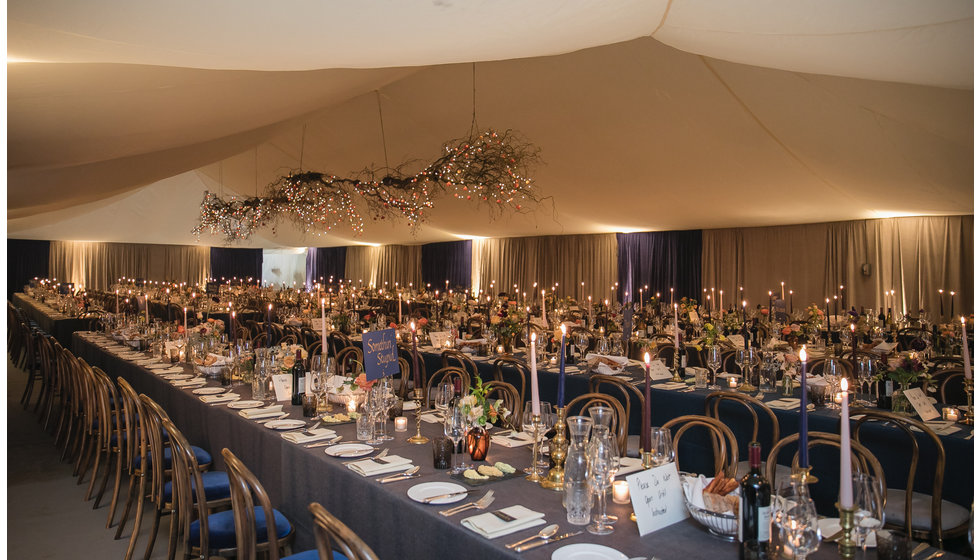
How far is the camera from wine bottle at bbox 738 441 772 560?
1.92m

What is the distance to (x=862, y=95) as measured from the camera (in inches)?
255

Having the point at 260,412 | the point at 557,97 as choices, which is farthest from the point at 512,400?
the point at 557,97

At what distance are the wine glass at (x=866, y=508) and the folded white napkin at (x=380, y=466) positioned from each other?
1.74m

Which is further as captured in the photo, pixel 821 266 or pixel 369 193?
pixel 821 266

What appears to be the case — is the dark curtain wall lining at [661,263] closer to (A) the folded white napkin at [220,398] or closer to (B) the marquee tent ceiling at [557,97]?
(B) the marquee tent ceiling at [557,97]

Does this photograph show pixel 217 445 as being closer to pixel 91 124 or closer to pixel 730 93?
pixel 91 124

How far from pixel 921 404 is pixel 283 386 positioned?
4.08 m

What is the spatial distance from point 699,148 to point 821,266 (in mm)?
5784

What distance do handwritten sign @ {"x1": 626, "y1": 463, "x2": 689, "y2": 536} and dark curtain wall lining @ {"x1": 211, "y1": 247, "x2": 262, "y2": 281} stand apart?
93.5 feet

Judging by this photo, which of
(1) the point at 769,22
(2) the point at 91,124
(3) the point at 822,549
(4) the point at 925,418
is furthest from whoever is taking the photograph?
(2) the point at 91,124

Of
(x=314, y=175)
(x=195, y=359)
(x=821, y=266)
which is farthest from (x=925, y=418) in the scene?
(x=821, y=266)

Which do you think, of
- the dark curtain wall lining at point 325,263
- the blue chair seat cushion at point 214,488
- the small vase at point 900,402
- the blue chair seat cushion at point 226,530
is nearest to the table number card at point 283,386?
the blue chair seat cushion at point 214,488

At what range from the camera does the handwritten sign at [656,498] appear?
2.17m

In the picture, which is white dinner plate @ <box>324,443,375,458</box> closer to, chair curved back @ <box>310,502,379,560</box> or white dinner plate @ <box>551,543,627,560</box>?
chair curved back @ <box>310,502,379,560</box>
